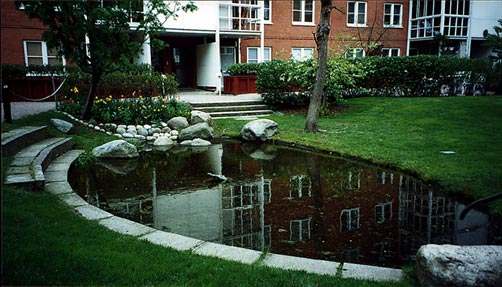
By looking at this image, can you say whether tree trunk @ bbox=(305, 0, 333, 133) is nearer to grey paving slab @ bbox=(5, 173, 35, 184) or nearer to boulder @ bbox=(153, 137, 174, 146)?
boulder @ bbox=(153, 137, 174, 146)

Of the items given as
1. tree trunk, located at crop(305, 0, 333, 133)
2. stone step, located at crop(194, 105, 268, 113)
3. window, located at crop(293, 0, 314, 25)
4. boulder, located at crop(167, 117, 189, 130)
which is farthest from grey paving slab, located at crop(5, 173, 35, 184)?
window, located at crop(293, 0, 314, 25)

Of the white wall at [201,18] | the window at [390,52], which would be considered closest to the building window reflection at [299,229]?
the white wall at [201,18]

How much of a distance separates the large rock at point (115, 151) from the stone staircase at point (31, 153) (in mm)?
711

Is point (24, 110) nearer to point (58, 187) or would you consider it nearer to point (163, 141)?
point (163, 141)

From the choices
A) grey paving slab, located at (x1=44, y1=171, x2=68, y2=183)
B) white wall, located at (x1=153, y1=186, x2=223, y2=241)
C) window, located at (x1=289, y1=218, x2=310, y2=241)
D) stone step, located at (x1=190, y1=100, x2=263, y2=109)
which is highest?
stone step, located at (x1=190, y1=100, x2=263, y2=109)

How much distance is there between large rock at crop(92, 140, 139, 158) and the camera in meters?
8.91

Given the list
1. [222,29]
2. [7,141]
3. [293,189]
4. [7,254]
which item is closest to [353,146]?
[293,189]

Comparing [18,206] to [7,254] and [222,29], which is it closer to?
[7,254]

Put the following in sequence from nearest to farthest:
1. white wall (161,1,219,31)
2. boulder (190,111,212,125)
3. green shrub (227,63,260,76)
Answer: boulder (190,111,212,125)
green shrub (227,63,260,76)
white wall (161,1,219,31)

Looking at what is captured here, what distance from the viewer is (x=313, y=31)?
89.0ft

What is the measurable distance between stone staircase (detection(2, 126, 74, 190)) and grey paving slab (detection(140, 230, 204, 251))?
2218 mm

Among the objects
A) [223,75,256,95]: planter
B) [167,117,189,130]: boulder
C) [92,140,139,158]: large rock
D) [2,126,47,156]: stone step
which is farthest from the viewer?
[223,75,256,95]: planter

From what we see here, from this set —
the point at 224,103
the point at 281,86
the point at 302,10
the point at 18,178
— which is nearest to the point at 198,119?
the point at 224,103

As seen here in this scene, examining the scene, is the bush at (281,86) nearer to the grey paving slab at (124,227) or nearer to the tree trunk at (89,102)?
the tree trunk at (89,102)
